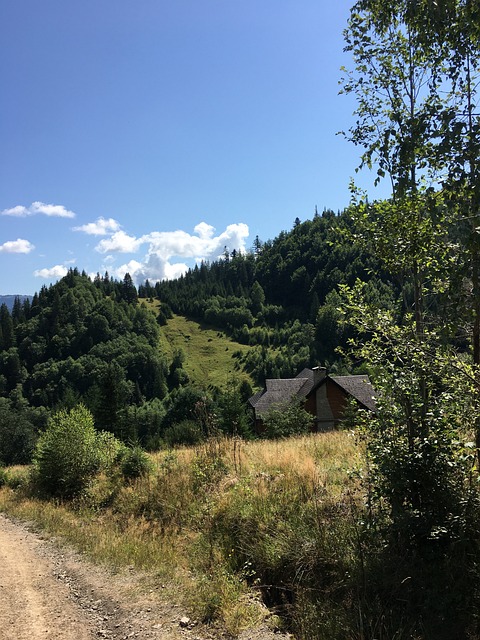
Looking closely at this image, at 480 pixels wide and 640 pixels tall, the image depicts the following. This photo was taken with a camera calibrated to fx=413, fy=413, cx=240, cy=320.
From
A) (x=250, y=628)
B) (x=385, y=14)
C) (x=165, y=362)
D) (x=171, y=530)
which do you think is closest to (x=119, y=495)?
(x=171, y=530)

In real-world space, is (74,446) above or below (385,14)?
below

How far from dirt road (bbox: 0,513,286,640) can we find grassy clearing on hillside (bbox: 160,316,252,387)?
12959cm

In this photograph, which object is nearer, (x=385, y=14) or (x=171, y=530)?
(x=385, y=14)

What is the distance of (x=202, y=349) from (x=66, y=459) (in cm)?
15383

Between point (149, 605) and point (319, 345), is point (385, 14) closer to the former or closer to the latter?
point (149, 605)

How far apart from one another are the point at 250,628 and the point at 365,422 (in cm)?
291

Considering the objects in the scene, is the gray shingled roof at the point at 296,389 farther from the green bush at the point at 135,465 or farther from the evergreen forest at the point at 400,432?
the evergreen forest at the point at 400,432

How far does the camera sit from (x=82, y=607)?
617 cm

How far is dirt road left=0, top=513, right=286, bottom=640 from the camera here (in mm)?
5320

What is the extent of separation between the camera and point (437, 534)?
14.9 ft

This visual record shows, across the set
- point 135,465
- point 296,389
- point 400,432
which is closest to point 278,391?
point 296,389

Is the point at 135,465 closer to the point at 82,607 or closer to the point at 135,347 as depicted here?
the point at 82,607

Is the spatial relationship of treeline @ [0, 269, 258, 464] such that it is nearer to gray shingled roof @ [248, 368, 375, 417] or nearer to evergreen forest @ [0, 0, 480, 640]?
gray shingled roof @ [248, 368, 375, 417]

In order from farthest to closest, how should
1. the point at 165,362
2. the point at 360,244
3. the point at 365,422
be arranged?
1. the point at 165,362
2. the point at 360,244
3. the point at 365,422
